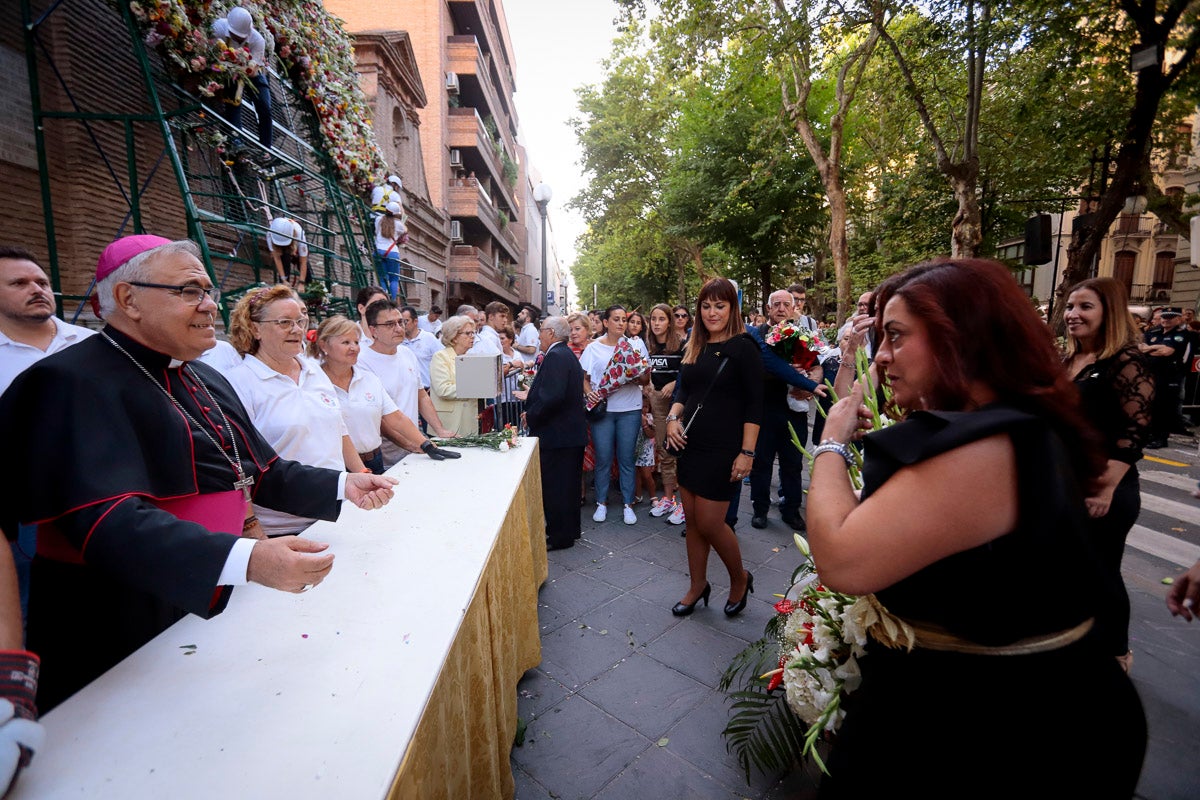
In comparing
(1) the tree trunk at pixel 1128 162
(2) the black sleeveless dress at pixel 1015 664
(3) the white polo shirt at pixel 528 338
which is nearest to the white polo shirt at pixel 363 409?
(2) the black sleeveless dress at pixel 1015 664

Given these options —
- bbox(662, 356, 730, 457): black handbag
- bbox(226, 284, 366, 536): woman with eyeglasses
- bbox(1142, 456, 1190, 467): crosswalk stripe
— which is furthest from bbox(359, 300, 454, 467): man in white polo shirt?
bbox(1142, 456, 1190, 467): crosswalk stripe

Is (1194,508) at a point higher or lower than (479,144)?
lower

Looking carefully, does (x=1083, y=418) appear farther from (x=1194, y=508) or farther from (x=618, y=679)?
(x=1194, y=508)

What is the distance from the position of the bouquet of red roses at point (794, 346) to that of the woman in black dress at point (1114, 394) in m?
1.89

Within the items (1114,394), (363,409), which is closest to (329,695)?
(363,409)

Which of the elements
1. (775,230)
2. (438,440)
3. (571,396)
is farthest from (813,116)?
(438,440)

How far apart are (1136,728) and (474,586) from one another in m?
1.67

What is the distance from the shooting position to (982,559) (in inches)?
42.9

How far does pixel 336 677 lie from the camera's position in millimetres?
1366

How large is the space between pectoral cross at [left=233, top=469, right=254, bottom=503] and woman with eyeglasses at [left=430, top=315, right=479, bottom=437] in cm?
305

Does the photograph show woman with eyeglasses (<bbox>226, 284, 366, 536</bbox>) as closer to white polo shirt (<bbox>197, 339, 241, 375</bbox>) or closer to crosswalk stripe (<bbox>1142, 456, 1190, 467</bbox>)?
white polo shirt (<bbox>197, 339, 241, 375</bbox>)

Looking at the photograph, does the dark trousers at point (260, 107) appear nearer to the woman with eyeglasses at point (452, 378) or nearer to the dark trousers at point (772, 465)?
the woman with eyeglasses at point (452, 378)

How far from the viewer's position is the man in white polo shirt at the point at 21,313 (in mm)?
2695

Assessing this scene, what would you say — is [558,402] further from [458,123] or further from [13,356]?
[458,123]
